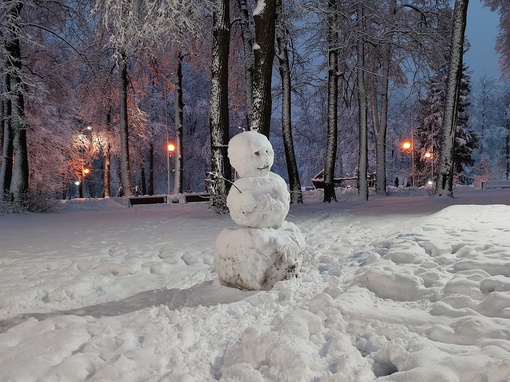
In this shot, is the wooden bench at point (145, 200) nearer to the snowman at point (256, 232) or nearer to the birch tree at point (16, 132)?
the birch tree at point (16, 132)

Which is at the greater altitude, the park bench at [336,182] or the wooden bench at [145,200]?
the park bench at [336,182]

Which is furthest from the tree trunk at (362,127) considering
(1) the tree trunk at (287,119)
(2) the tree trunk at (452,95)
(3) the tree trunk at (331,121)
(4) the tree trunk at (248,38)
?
(4) the tree trunk at (248,38)

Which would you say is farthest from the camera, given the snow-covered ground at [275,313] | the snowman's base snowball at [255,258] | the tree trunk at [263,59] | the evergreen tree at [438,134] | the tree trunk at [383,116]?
the evergreen tree at [438,134]

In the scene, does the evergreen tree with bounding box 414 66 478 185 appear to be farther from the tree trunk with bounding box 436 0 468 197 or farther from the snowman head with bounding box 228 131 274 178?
the snowman head with bounding box 228 131 274 178

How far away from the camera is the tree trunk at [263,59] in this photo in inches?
372

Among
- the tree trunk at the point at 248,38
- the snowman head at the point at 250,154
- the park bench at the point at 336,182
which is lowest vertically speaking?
the park bench at the point at 336,182

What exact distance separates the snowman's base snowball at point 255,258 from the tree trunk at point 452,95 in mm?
8924

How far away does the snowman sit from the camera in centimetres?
445

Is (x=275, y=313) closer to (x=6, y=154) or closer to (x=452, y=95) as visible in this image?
(x=452, y=95)

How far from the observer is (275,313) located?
376 centimetres

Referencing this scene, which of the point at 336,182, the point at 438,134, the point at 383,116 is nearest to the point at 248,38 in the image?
the point at 383,116

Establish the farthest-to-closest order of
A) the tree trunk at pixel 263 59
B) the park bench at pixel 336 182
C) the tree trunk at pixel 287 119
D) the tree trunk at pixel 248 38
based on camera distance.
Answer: the park bench at pixel 336 182, the tree trunk at pixel 248 38, the tree trunk at pixel 287 119, the tree trunk at pixel 263 59

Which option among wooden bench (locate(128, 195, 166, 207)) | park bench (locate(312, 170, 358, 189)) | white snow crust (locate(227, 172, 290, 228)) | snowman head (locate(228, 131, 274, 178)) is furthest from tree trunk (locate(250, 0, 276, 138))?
park bench (locate(312, 170, 358, 189))

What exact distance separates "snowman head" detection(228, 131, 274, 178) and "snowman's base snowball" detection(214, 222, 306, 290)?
2.46ft
